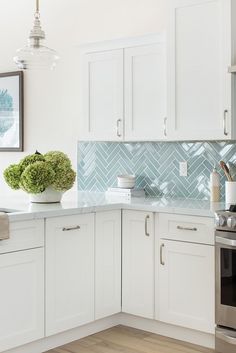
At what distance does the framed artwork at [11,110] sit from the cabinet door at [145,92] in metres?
1.49

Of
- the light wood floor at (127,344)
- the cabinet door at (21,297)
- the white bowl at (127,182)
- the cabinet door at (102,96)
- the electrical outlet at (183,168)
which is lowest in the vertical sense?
the light wood floor at (127,344)

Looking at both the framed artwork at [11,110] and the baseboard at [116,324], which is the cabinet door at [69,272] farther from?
the framed artwork at [11,110]

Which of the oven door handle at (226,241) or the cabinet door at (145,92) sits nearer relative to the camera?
the oven door handle at (226,241)

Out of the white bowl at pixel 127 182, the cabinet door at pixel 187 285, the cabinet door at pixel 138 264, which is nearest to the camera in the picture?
the cabinet door at pixel 187 285

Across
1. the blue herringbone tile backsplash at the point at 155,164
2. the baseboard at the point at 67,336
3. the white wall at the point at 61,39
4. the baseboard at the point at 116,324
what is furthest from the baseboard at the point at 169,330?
the white wall at the point at 61,39

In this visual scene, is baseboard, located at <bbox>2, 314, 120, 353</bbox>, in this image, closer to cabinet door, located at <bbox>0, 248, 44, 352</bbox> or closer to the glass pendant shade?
cabinet door, located at <bbox>0, 248, 44, 352</bbox>

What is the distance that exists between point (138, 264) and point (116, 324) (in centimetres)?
53

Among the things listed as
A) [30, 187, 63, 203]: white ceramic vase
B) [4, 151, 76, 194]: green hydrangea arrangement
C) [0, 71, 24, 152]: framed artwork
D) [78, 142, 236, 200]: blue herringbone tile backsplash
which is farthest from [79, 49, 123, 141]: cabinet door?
[0, 71, 24, 152]: framed artwork

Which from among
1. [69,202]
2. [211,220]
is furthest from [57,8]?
[211,220]

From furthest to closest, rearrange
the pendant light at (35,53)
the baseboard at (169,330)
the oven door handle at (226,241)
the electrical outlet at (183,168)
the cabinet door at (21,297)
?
the electrical outlet at (183,168) → the baseboard at (169,330) → the pendant light at (35,53) → the oven door handle at (226,241) → the cabinet door at (21,297)

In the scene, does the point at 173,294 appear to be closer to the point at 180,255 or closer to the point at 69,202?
the point at 180,255

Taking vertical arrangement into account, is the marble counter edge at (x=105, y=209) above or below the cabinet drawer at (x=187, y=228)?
above

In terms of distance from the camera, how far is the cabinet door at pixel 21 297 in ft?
10.3

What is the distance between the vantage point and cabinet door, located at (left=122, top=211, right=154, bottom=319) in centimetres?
378
